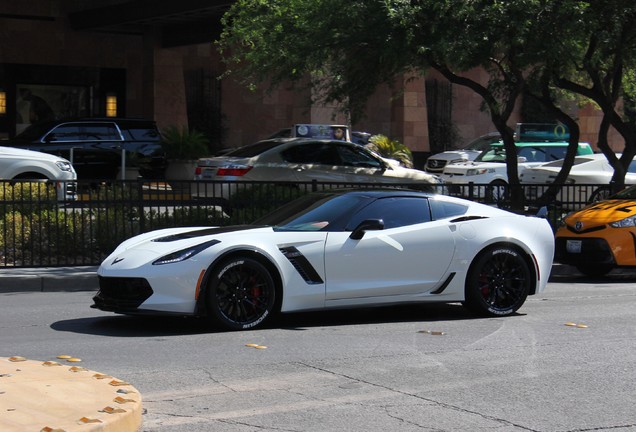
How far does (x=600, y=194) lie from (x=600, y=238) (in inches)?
148

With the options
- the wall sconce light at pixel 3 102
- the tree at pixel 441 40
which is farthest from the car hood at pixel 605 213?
the wall sconce light at pixel 3 102

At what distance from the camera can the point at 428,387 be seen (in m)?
7.38

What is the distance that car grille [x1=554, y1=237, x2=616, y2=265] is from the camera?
47.3 ft

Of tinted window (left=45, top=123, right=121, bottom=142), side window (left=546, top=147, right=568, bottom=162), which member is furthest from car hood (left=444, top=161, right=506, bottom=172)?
tinted window (left=45, top=123, right=121, bottom=142)

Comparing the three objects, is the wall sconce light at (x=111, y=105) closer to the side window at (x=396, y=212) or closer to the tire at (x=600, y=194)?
the tire at (x=600, y=194)

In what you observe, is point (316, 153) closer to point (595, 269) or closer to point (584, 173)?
point (584, 173)

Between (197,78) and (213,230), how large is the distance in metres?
29.7

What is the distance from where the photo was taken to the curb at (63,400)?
568 cm

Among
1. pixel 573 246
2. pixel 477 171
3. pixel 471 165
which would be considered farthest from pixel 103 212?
pixel 471 165

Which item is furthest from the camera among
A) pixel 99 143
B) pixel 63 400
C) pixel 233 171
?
pixel 99 143

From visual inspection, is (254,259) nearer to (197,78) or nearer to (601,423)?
(601,423)

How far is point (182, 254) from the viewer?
9.38 metres

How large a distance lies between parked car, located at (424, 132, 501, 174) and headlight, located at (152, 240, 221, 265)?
77.9 feet

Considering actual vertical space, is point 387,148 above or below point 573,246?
above
